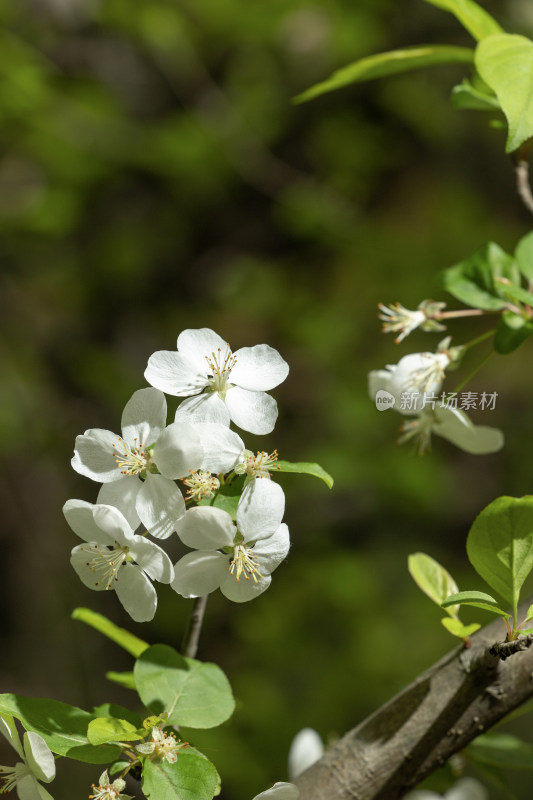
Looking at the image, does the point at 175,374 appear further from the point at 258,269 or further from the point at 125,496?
the point at 258,269

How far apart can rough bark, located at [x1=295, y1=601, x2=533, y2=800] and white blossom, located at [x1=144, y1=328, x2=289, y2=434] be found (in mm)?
225

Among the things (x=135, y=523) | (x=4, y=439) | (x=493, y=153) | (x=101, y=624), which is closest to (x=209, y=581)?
(x=135, y=523)

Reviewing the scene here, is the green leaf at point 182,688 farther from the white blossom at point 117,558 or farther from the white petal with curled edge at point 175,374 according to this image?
the white petal with curled edge at point 175,374

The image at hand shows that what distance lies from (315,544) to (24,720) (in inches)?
68.1

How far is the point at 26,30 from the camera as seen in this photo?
212 centimetres

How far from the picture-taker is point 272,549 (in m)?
0.42

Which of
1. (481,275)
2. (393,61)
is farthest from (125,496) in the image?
(393,61)

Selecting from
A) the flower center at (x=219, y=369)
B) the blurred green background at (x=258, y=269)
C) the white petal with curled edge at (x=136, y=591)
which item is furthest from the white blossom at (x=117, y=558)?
the blurred green background at (x=258, y=269)

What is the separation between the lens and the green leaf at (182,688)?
1.52 feet

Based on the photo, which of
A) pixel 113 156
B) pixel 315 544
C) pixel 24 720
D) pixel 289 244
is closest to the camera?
pixel 24 720

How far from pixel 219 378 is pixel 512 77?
0.29 m

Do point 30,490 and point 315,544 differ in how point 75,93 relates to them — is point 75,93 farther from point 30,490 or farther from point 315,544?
point 315,544

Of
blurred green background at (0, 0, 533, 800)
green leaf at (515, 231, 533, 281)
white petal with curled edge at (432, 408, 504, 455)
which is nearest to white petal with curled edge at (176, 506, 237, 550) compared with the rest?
white petal with curled edge at (432, 408, 504, 455)

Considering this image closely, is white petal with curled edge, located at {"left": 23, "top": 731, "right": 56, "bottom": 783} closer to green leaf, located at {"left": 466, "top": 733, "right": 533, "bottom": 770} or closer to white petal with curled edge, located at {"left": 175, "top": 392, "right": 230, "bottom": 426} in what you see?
white petal with curled edge, located at {"left": 175, "top": 392, "right": 230, "bottom": 426}
